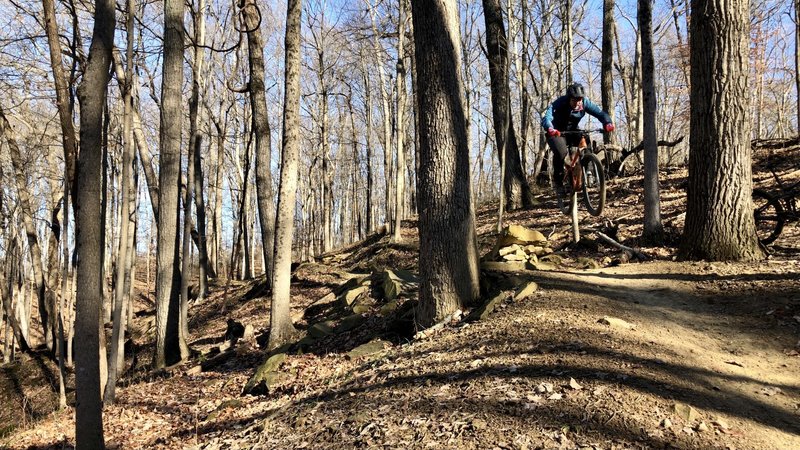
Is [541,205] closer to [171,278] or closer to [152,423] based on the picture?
[171,278]

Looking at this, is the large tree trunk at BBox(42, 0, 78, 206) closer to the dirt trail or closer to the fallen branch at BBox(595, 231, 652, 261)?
the dirt trail

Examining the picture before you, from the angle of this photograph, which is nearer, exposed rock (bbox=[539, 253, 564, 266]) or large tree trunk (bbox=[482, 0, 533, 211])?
exposed rock (bbox=[539, 253, 564, 266])

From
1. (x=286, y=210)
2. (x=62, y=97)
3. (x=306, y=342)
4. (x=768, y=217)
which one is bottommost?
(x=306, y=342)

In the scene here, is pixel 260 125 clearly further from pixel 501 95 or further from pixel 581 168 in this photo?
pixel 581 168

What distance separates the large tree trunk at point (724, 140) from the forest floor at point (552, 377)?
346mm

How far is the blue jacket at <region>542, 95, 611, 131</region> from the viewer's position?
7.11 meters

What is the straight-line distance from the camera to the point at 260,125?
1130 cm

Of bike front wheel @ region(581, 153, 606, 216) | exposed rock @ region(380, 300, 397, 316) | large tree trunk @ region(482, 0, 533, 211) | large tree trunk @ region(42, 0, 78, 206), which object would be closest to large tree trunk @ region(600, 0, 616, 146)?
large tree trunk @ region(482, 0, 533, 211)

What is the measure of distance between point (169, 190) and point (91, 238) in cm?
472

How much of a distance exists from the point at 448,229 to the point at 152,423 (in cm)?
504

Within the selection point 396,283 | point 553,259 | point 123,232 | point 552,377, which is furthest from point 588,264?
point 123,232

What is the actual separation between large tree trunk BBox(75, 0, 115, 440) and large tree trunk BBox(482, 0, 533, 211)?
28.6ft

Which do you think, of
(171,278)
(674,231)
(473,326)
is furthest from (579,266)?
(171,278)

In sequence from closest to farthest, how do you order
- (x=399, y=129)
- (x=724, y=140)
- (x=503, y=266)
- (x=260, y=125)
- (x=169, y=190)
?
(x=724, y=140), (x=503, y=266), (x=169, y=190), (x=260, y=125), (x=399, y=129)
